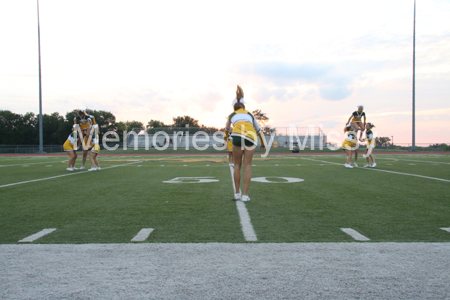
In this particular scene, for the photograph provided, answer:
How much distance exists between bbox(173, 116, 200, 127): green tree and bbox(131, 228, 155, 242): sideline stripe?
105 m

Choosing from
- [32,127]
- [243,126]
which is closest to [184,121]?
[32,127]

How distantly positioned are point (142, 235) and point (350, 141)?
11.4 m

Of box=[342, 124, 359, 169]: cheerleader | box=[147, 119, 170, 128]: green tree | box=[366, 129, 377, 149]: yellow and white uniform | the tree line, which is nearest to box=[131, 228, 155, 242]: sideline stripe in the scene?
box=[342, 124, 359, 169]: cheerleader

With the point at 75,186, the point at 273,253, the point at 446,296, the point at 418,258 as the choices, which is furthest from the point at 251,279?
the point at 75,186

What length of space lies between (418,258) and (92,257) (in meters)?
2.83

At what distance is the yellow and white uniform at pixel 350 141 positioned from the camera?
13445mm

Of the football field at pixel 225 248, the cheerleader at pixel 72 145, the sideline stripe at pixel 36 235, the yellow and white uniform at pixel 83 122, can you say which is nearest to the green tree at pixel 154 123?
the yellow and white uniform at pixel 83 122

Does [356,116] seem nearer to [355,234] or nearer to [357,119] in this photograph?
[357,119]

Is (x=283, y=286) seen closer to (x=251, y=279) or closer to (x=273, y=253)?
(x=251, y=279)

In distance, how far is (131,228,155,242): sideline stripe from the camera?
3.60 metres

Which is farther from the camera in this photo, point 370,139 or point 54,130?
point 54,130

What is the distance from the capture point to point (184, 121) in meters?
109

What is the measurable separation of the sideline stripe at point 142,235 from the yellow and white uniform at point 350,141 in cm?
1103

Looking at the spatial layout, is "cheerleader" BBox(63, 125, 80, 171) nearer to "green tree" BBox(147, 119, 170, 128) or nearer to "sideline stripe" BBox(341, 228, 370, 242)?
"sideline stripe" BBox(341, 228, 370, 242)
